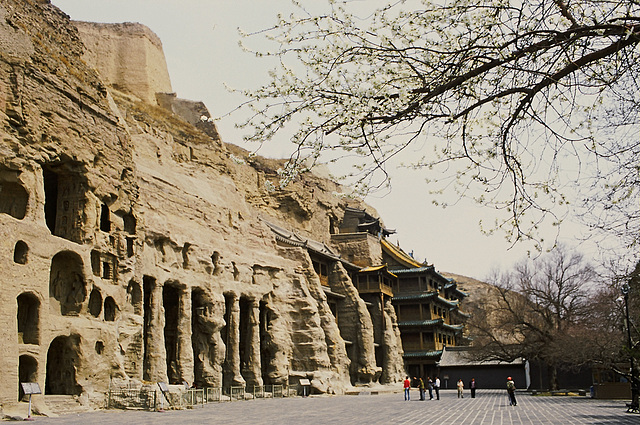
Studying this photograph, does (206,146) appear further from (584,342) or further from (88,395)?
(584,342)

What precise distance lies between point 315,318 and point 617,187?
34.8 m

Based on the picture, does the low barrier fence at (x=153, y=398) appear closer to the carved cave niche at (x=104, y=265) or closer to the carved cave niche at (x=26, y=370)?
the carved cave niche at (x=26, y=370)

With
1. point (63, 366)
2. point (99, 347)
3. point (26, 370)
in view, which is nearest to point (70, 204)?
point (99, 347)

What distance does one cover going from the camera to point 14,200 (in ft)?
73.8

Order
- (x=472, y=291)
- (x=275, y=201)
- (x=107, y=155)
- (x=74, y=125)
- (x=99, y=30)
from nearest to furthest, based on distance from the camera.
Answer: (x=74, y=125), (x=107, y=155), (x=99, y=30), (x=275, y=201), (x=472, y=291)

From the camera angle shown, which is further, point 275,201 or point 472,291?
point 472,291

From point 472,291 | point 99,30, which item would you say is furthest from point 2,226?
point 472,291

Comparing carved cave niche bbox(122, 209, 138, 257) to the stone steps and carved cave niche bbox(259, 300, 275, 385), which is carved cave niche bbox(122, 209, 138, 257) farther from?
carved cave niche bbox(259, 300, 275, 385)

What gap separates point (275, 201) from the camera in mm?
60031

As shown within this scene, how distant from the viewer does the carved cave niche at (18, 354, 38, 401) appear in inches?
829

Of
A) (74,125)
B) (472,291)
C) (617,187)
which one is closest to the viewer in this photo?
(617,187)

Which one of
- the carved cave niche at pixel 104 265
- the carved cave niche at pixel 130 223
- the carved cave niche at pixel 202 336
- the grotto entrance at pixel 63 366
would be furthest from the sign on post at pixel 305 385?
the grotto entrance at pixel 63 366

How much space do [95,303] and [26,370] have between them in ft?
14.8

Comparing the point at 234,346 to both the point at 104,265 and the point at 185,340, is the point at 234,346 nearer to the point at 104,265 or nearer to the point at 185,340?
the point at 185,340
